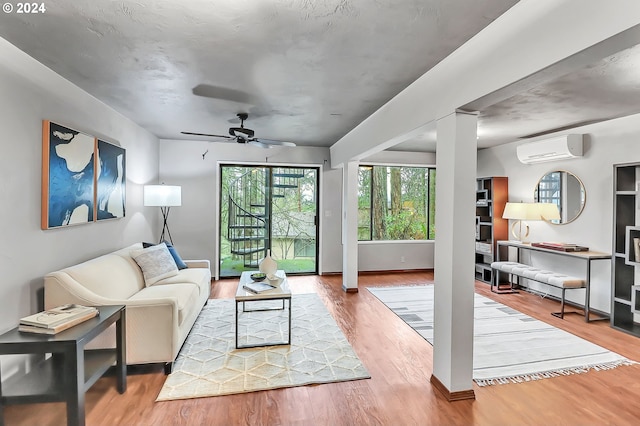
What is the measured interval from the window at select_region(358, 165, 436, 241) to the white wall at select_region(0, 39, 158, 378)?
4.65 meters

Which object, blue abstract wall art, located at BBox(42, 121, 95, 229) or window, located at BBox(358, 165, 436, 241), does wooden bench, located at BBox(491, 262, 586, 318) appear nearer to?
window, located at BBox(358, 165, 436, 241)

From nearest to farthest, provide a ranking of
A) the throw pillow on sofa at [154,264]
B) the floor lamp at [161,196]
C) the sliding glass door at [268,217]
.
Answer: the throw pillow on sofa at [154,264], the floor lamp at [161,196], the sliding glass door at [268,217]

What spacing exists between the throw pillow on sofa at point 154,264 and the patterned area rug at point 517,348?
2.91 m

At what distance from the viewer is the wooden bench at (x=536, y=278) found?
405 centimetres

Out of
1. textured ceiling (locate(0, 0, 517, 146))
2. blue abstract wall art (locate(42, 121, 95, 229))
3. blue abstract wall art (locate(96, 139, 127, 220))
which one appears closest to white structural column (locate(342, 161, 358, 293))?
textured ceiling (locate(0, 0, 517, 146))

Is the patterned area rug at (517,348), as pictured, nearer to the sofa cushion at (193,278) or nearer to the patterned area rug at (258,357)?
the patterned area rug at (258,357)

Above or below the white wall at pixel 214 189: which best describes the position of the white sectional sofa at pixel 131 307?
below

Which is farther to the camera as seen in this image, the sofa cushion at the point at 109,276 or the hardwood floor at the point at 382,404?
the sofa cushion at the point at 109,276

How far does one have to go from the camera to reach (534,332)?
138 inches

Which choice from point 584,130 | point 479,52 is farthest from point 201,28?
point 584,130

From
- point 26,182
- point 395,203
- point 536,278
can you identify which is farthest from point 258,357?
point 395,203

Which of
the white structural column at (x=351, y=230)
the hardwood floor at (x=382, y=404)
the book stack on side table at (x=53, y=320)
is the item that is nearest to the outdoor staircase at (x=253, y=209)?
the white structural column at (x=351, y=230)

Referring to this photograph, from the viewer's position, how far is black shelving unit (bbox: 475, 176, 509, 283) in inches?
216

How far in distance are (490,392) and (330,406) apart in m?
1.24
